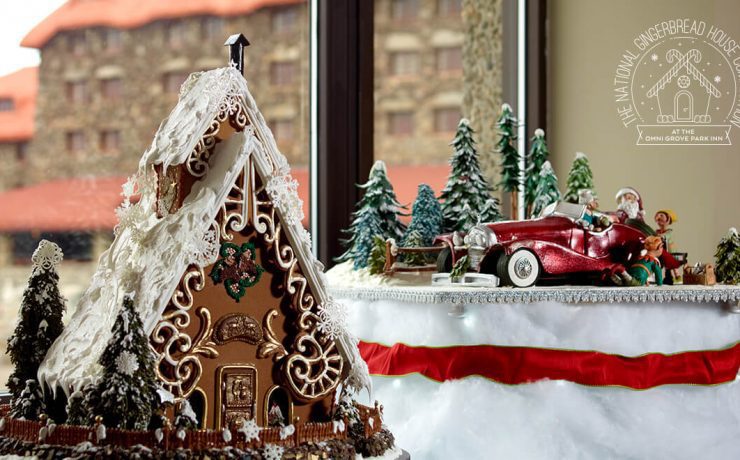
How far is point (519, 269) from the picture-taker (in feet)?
11.1

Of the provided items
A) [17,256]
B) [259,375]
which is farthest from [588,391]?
[17,256]

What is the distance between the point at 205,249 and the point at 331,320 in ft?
1.11

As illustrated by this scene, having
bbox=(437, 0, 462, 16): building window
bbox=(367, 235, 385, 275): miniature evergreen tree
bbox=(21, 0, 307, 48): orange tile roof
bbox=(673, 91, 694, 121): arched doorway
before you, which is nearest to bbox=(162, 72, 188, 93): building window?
bbox=(21, 0, 307, 48): orange tile roof

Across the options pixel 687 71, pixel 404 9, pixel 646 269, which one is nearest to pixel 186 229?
pixel 646 269

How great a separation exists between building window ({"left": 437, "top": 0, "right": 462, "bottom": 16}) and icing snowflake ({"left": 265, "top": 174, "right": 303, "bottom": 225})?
120 inches

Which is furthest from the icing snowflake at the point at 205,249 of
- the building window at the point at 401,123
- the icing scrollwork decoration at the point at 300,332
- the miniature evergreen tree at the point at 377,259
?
the building window at the point at 401,123

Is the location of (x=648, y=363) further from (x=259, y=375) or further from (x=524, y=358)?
(x=259, y=375)

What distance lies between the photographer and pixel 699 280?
147 inches

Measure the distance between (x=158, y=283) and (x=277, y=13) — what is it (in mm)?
2605

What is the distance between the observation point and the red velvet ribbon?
3279 millimetres

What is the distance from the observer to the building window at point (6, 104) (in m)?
3.67

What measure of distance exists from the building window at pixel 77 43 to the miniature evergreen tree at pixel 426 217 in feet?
4.64

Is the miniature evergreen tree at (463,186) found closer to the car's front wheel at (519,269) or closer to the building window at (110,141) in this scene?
the car's front wheel at (519,269)

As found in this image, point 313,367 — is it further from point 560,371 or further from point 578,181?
point 578,181
